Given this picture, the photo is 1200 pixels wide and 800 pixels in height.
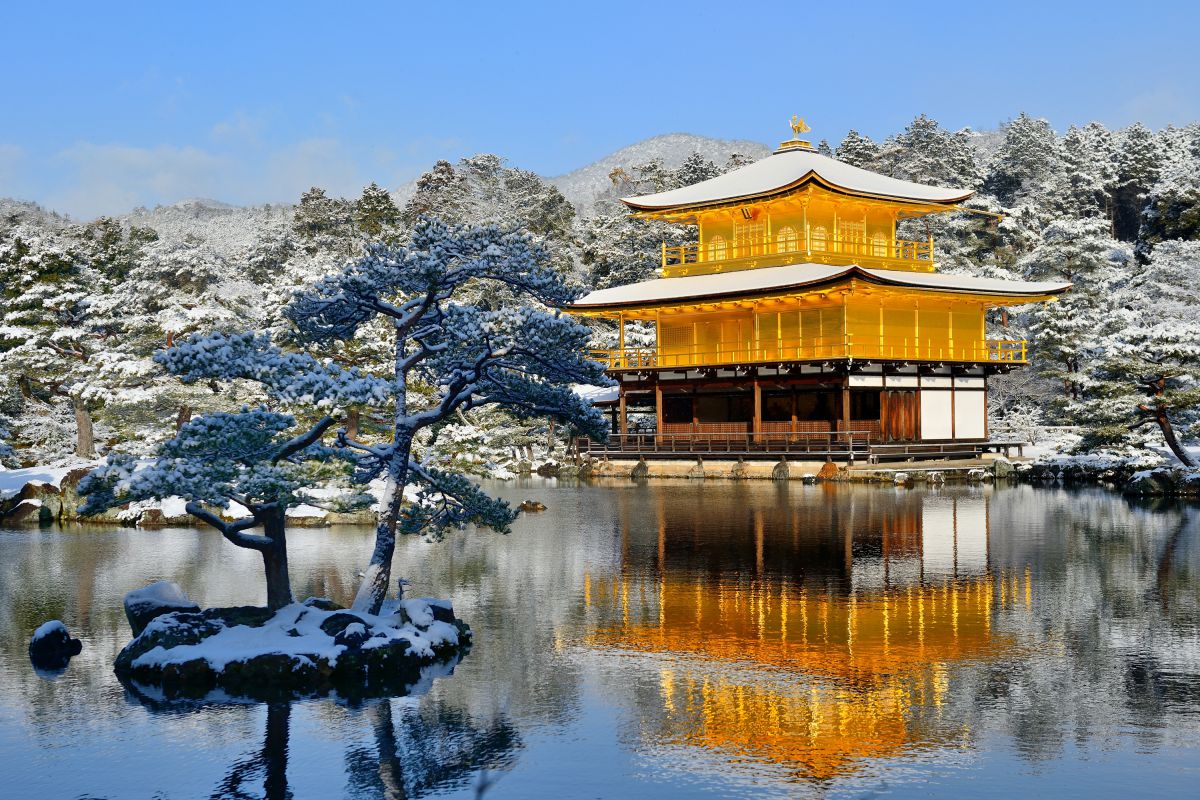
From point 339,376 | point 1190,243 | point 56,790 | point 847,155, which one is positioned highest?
point 847,155

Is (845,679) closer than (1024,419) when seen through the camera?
Yes

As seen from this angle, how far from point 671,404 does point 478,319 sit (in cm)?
3799

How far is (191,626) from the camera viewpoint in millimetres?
14367

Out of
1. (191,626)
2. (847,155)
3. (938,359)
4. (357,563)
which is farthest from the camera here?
(847,155)

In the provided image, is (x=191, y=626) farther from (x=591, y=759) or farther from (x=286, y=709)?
(x=591, y=759)

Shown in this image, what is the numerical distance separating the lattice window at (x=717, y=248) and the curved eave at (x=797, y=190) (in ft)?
6.34

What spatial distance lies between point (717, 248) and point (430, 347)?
124ft

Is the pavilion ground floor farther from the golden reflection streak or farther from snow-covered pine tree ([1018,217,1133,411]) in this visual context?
the golden reflection streak

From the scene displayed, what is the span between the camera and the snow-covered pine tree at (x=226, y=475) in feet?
45.1

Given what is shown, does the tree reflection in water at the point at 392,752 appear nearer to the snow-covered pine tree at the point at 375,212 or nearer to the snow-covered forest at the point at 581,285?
the snow-covered forest at the point at 581,285

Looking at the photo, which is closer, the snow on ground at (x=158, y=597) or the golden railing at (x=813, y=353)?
the snow on ground at (x=158, y=597)

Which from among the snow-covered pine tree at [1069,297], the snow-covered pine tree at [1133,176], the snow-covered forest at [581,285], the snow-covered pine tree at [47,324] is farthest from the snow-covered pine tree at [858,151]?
the snow-covered pine tree at [47,324]

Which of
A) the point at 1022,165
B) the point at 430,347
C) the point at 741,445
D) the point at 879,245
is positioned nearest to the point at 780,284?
the point at 741,445

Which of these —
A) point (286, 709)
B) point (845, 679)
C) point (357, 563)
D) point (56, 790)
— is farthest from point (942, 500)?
point (56, 790)
